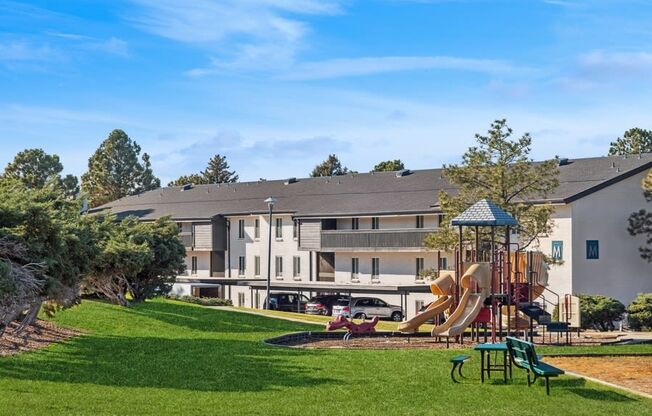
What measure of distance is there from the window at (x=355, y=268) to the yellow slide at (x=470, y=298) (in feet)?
102

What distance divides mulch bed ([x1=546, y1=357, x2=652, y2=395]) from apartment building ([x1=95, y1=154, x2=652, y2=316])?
1888 centimetres

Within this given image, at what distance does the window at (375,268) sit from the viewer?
194ft

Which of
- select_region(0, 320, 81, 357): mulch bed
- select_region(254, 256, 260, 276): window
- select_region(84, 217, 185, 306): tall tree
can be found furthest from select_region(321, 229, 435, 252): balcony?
select_region(0, 320, 81, 357): mulch bed

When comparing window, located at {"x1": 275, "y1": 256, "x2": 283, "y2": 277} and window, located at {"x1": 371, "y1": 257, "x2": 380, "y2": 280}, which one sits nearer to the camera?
window, located at {"x1": 371, "y1": 257, "x2": 380, "y2": 280}

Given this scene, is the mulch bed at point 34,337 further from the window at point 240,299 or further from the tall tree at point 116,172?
the tall tree at point 116,172

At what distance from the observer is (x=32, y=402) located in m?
15.5

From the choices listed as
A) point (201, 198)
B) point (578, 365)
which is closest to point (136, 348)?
point (578, 365)

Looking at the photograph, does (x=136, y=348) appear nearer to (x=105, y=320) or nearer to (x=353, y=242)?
(x=105, y=320)

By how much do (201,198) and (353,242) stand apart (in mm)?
19864

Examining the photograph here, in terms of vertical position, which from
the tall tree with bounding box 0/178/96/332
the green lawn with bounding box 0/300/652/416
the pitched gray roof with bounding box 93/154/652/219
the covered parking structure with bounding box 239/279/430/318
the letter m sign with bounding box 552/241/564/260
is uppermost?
the pitched gray roof with bounding box 93/154/652/219

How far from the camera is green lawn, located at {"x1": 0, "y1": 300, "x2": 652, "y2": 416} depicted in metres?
15.0

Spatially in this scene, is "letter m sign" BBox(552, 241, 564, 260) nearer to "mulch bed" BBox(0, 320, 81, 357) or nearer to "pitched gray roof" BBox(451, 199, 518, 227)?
"pitched gray roof" BBox(451, 199, 518, 227)

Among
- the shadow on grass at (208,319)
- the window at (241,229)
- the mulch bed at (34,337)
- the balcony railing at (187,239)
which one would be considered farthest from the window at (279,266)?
the mulch bed at (34,337)

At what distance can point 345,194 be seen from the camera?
64.3 meters
